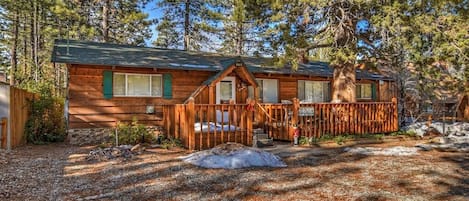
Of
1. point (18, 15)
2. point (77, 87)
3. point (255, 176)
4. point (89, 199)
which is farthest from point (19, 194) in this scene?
point (18, 15)

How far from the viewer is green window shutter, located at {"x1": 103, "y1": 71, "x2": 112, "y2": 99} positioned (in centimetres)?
1055

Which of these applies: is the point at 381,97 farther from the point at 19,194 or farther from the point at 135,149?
the point at 19,194

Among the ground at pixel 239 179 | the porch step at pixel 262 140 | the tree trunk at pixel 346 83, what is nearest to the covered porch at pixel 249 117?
the porch step at pixel 262 140

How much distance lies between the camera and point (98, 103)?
1049cm

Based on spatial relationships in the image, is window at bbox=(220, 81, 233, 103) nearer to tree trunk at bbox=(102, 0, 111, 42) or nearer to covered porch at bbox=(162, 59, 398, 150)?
covered porch at bbox=(162, 59, 398, 150)

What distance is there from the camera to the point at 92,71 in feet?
34.2

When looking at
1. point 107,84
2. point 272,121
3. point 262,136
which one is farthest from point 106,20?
point 262,136

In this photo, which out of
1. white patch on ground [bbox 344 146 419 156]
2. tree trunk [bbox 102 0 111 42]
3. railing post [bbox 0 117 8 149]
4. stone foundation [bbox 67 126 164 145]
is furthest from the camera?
tree trunk [bbox 102 0 111 42]

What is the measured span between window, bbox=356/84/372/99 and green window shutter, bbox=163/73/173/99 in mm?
9555

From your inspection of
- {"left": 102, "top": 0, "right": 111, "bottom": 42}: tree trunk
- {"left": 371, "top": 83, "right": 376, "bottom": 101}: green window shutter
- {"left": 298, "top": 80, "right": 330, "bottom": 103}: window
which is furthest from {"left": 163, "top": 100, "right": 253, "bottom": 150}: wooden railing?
{"left": 102, "top": 0, "right": 111, "bottom": 42}: tree trunk

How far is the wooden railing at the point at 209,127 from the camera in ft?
27.6

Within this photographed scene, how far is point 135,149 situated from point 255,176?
4.07m

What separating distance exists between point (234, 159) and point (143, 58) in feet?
22.0

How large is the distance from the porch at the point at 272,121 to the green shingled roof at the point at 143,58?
1773 mm
